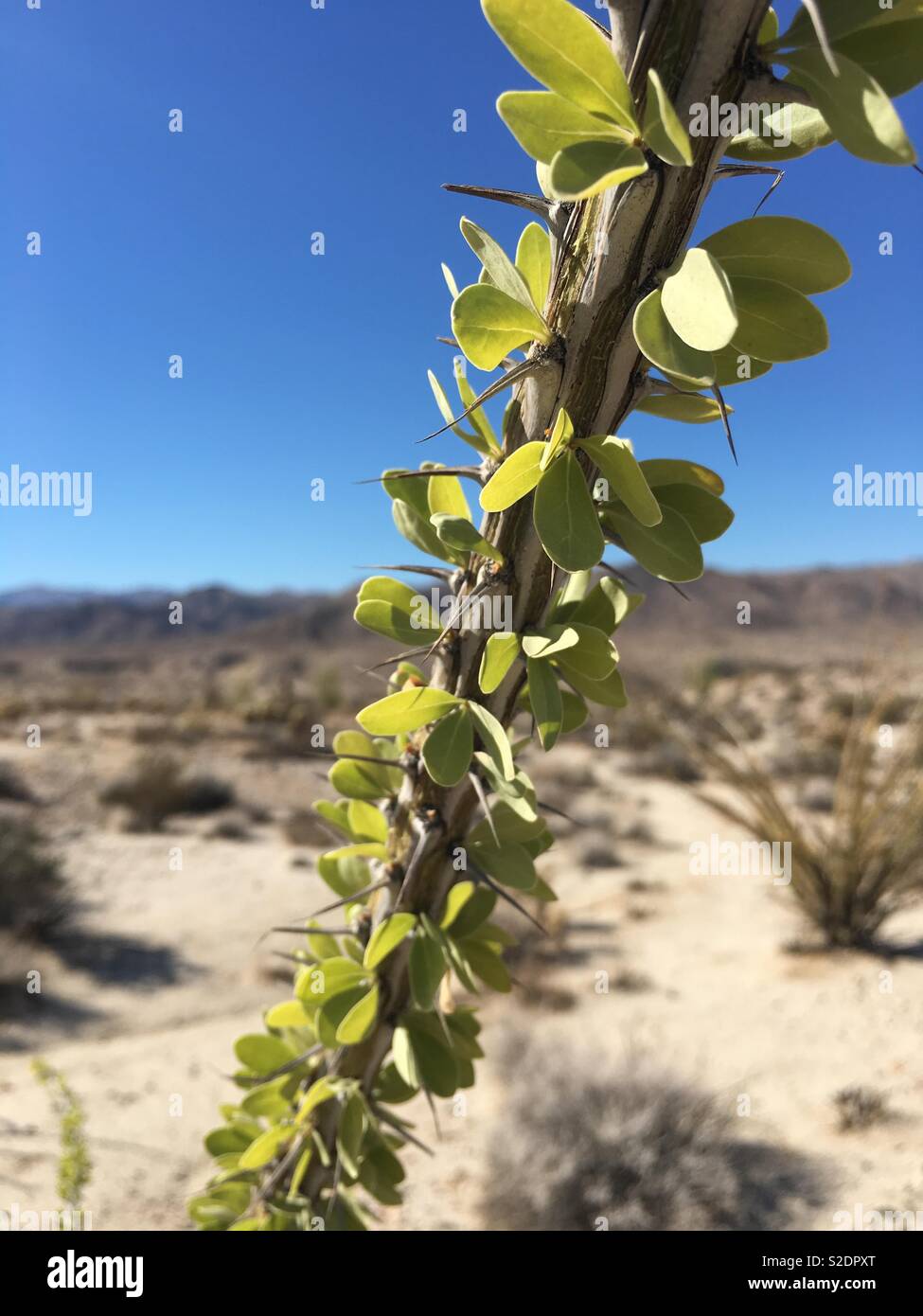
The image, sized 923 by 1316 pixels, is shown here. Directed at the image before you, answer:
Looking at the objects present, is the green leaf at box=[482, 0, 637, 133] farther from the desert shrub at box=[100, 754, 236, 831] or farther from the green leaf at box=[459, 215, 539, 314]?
the desert shrub at box=[100, 754, 236, 831]

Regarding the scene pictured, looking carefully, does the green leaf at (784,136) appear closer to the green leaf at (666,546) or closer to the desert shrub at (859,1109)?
the green leaf at (666,546)

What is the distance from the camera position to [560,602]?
0.78 meters

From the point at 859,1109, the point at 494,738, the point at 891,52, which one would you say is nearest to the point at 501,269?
Result: the point at 891,52

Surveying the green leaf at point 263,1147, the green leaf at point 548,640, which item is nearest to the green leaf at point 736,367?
the green leaf at point 548,640

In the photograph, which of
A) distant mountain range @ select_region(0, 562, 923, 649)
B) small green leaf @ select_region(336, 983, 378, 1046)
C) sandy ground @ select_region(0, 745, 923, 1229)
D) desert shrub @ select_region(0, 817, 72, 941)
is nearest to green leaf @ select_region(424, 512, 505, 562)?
small green leaf @ select_region(336, 983, 378, 1046)

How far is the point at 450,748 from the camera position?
70 cm

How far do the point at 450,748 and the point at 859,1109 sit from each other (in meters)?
3.68

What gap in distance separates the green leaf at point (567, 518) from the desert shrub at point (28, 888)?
6.54m

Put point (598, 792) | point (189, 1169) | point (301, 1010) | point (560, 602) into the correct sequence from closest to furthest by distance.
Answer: point (560, 602) → point (301, 1010) → point (189, 1169) → point (598, 792)

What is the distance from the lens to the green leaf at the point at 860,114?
14.8 inches

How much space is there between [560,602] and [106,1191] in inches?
140

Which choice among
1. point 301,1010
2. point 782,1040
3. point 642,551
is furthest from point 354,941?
point 782,1040

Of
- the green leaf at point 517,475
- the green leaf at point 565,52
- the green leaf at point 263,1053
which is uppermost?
the green leaf at point 565,52
